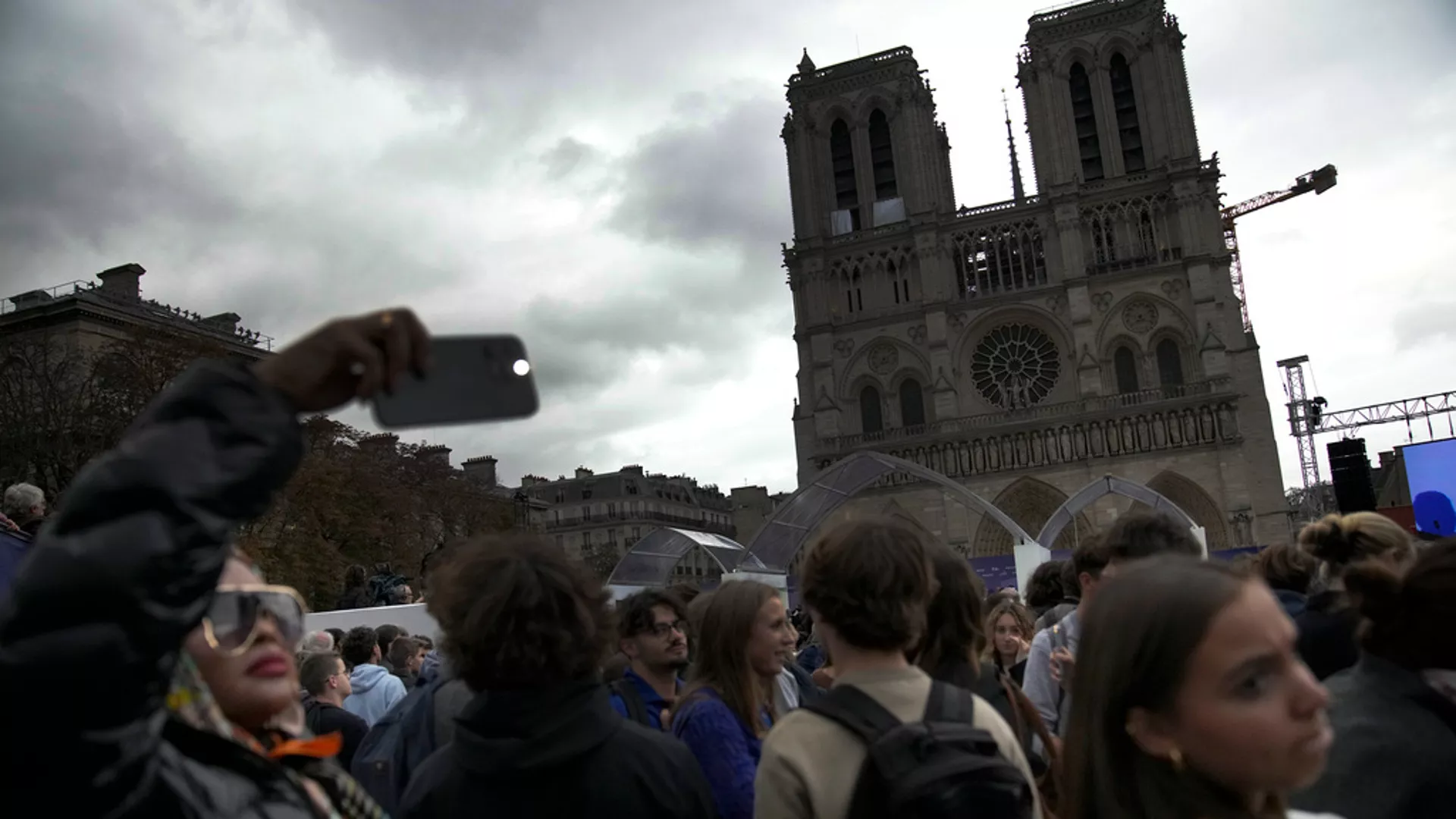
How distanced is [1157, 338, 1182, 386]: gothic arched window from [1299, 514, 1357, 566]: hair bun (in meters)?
37.4

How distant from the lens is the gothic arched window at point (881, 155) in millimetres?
43938

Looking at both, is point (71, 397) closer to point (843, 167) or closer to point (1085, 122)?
point (843, 167)

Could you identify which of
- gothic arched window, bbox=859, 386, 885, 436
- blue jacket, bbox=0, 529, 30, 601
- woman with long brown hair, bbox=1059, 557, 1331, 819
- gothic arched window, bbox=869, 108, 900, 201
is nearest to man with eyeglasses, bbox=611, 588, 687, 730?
woman with long brown hair, bbox=1059, 557, 1331, 819

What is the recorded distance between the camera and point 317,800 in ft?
4.92

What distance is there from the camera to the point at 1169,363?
3950 cm

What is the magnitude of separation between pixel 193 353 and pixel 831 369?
23.7 metres

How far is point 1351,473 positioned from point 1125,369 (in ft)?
74.1

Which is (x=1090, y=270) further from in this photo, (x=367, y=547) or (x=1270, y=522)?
(x=367, y=547)

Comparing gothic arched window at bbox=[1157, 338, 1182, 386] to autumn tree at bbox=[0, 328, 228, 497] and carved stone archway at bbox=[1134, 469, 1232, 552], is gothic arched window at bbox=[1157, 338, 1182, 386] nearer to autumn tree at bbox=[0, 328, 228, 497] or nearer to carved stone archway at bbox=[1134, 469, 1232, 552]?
carved stone archway at bbox=[1134, 469, 1232, 552]

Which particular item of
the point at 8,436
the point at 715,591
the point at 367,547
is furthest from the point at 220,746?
the point at 367,547

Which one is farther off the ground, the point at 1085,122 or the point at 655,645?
the point at 1085,122

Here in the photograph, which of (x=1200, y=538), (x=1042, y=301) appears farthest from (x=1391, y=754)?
(x=1042, y=301)

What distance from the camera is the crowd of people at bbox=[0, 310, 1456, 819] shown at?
1.09 metres

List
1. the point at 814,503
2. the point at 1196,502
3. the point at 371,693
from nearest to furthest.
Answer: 1. the point at 371,693
2. the point at 814,503
3. the point at 1196,502
